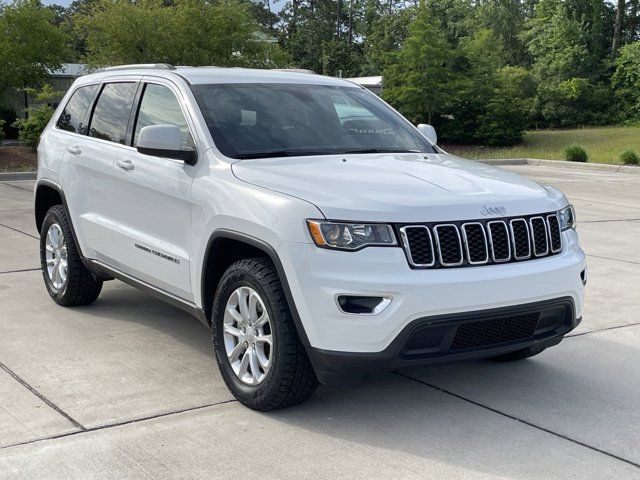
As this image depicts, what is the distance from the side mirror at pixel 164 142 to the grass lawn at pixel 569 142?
78.1 feet

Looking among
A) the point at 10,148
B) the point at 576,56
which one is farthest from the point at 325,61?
the point at 10,148

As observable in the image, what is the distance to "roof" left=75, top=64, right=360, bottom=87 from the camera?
555 centimetres

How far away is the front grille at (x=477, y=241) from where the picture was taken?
13.5 ft

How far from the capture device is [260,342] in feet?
14.7

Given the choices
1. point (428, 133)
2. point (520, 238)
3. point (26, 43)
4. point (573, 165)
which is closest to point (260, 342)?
point (520, 238)

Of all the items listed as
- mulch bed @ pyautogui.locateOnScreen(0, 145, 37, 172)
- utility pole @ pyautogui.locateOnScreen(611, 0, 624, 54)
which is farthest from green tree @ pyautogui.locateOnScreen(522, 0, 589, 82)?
mulch bed @ pyautogui.locateOnScreen(0, 145, 37, 172)

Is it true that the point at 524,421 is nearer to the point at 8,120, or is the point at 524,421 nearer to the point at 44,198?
the point at 44,198

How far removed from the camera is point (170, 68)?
579cm

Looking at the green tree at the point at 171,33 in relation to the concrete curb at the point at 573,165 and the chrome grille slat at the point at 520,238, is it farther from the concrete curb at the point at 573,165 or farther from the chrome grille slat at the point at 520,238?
the chrome grille slat at the point at 520,238

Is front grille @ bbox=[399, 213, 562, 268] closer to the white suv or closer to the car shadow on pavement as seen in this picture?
the white suv

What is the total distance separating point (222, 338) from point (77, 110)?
9.33 feet

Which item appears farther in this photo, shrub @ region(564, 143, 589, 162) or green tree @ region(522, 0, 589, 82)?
green tree @ region(522, 0, 589, 82)

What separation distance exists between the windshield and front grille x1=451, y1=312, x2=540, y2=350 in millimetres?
1515

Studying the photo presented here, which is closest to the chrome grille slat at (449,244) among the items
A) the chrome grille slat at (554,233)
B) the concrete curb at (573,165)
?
the chrome grille slat at (554,233)
